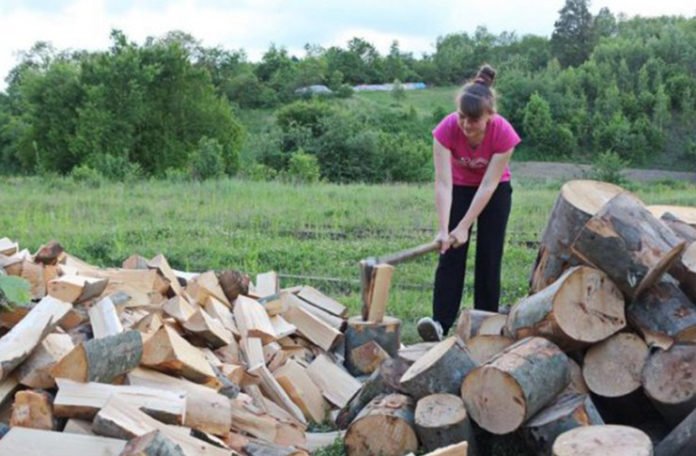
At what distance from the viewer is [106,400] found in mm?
3051

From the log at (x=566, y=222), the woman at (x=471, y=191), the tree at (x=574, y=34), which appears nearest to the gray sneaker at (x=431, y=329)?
the woman at (x=471, y=191)

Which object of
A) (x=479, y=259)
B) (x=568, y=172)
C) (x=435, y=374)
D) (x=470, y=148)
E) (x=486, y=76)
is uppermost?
(x=486, y=76)

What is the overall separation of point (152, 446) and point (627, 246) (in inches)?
Answer: 79.4

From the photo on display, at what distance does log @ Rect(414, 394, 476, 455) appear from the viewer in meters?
3.23

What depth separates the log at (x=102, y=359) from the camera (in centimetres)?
311

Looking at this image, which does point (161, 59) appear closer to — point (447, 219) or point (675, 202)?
point (675, 202)

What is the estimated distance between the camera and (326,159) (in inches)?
1233

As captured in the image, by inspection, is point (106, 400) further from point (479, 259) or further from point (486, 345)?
point (479, 259)

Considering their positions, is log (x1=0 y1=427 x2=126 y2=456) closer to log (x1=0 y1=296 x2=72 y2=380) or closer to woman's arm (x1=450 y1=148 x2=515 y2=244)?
log (x1=0 y1=296 x2=72 y2=380)

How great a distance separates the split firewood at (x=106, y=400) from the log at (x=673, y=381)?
5.85 ft

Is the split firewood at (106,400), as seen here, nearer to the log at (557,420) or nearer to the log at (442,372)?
the log at (442,372)

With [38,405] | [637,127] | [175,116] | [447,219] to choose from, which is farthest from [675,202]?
[637,127]

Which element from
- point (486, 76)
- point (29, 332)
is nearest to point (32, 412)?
point (29, 332)

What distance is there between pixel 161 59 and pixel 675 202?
18638mm
